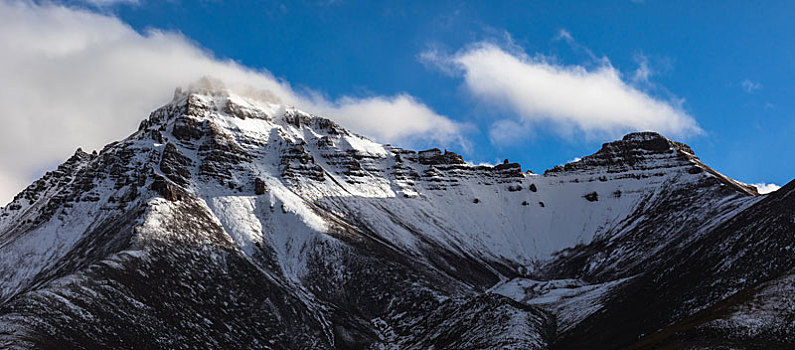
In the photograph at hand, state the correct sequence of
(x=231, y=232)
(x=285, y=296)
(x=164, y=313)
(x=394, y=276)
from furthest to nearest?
1. (x=231, y=232)
2. (x=394, y=276)
3. (x=285, y=296)
4. (x=164, y=313)

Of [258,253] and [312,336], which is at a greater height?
[258,253]

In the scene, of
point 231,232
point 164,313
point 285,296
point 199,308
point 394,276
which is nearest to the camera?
point 164,313

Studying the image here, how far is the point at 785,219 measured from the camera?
142 m

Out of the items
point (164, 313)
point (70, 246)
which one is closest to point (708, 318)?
point (164, 313)

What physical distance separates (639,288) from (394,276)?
60570mm

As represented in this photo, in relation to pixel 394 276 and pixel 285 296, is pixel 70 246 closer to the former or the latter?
pixel 285 296

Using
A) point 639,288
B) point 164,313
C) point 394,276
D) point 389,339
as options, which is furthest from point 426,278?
point 164,313

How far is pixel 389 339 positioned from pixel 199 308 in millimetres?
39298

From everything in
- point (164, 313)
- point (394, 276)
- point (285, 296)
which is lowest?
point (164, 313)

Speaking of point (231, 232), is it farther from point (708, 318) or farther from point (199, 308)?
point (708, 318)

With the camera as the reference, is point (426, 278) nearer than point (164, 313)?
No

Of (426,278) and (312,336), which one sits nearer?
(312,336)

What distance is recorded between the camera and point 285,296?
16712 cm

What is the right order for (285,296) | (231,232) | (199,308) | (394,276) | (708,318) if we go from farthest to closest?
(231,232), (394,276), (285,296), (199,308), (708,318)
